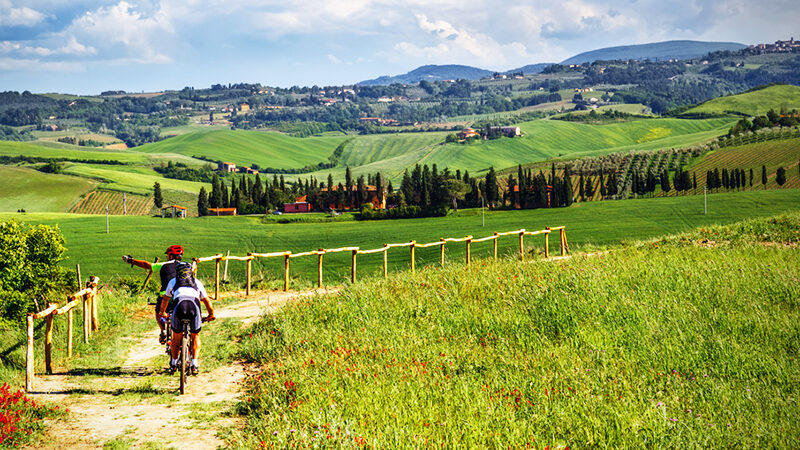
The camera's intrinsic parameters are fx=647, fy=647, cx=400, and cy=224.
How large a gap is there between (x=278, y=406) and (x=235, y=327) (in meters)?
7.78

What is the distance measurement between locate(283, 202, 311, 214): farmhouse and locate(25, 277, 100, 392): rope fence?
338 feet

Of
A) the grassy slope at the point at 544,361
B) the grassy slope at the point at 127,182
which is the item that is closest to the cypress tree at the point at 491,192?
the grassy slope at the point at 127,182

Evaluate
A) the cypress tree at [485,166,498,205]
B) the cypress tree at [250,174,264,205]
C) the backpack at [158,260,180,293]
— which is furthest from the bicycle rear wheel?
the cypress tree at [250,174,264,205]

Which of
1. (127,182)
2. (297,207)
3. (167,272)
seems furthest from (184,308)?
(127,182)

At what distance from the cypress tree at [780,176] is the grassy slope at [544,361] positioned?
9906 cm

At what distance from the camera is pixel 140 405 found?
10211mm

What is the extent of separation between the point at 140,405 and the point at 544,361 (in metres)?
6.32

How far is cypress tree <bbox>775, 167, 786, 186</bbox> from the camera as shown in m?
101

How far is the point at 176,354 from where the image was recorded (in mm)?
11547

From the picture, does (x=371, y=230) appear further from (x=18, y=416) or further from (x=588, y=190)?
(x=18, y=416)

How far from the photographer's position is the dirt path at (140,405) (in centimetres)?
862

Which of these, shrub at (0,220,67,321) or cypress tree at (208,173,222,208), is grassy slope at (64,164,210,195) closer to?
cypress tree at (208,173,222,208)

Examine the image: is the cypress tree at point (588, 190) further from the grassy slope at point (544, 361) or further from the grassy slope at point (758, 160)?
the grassy slope at point (544, 361)

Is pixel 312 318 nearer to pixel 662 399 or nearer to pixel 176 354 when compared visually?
pixel 176 354
